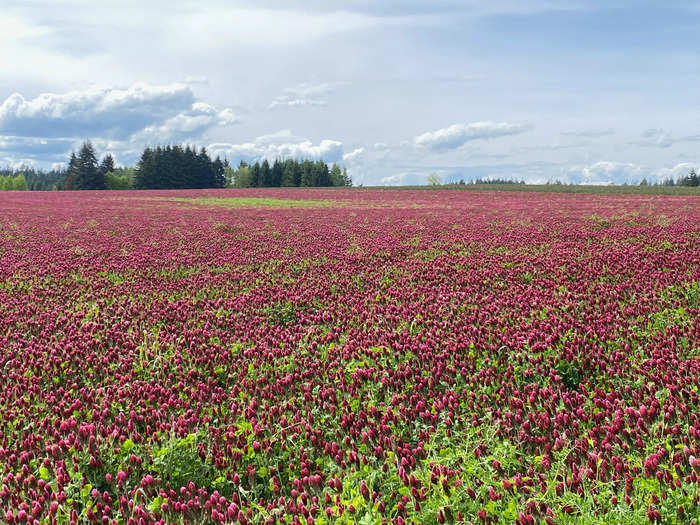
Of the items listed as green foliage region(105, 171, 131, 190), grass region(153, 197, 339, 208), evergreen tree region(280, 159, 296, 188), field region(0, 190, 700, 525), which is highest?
evergreen tree region(280, 159, 296, 188)

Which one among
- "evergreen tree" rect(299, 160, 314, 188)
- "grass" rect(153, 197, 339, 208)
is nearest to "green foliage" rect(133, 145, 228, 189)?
"evergreen tree" rect(299, 160, 314, 188)

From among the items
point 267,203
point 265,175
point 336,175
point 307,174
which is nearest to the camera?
point 267,203

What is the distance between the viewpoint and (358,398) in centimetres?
542

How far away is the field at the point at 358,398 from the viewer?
149 inches

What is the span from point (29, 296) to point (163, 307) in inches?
122

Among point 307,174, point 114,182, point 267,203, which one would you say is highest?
point 307,174

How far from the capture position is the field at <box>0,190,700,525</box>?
3787 millimetres

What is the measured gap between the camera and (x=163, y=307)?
30.5ft

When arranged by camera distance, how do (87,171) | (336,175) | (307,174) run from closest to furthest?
(87,171) → (307,174) → (336,175)

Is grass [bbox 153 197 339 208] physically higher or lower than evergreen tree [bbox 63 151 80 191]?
lower

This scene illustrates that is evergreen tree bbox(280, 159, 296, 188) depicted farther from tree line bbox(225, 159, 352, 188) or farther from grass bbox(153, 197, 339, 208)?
grass bbox(153, 197, 339, 208)

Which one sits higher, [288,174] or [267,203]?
[288,174]

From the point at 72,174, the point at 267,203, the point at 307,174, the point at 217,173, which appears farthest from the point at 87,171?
the point at 267,203

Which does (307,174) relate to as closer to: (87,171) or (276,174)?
(276,174)
